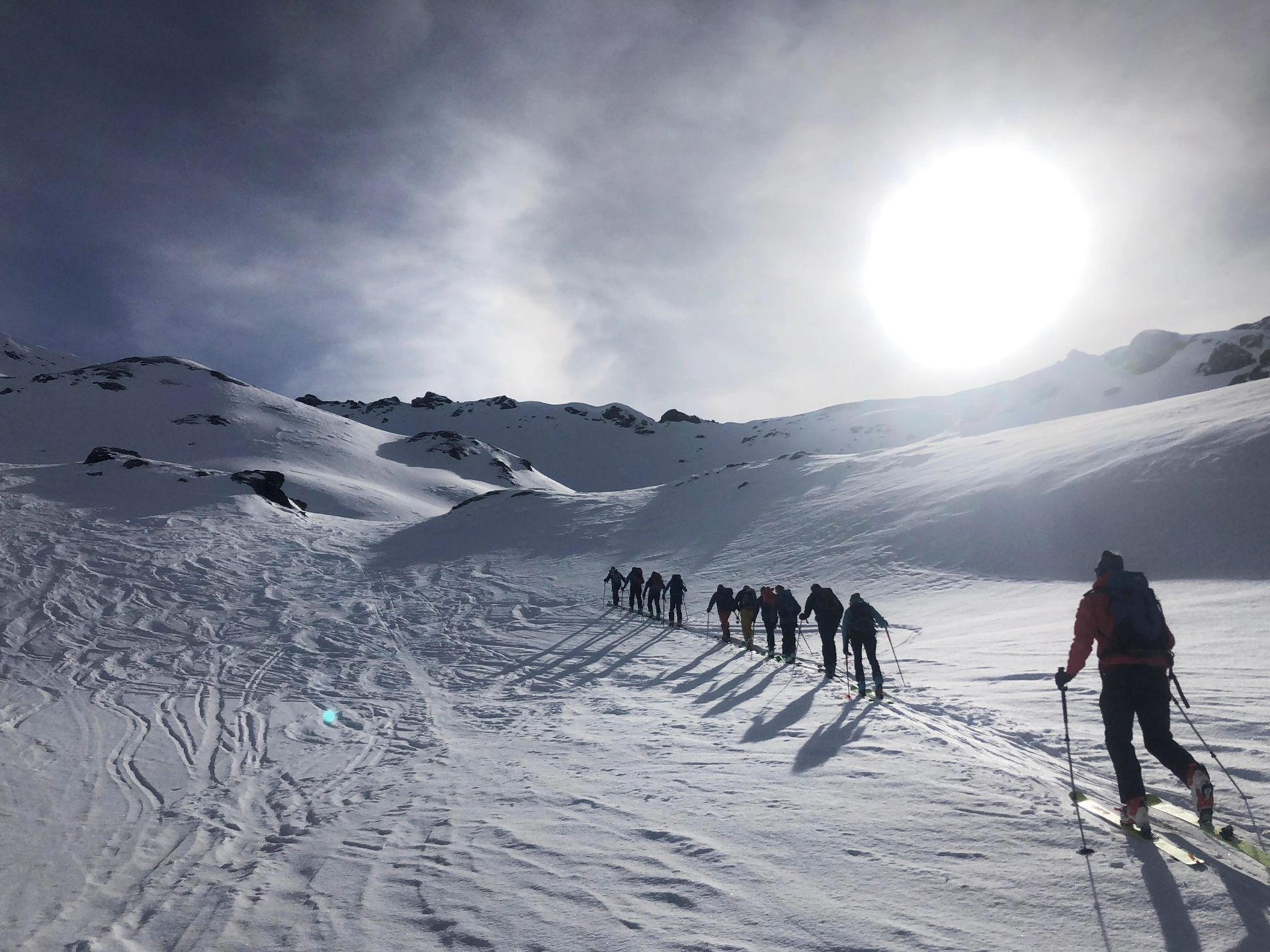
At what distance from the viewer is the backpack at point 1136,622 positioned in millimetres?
4348

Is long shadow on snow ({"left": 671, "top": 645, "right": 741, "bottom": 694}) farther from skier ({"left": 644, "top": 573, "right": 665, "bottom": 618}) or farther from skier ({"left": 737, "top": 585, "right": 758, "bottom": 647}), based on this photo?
skier ({"left": 644, "top": 573, "right": 665, "bottom": 618})

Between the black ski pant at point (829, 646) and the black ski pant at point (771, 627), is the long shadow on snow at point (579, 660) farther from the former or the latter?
the black ski pant at point (829, 646)

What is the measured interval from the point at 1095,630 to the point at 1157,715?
64 centimetres

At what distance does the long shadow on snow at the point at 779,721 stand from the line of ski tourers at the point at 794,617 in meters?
0.97

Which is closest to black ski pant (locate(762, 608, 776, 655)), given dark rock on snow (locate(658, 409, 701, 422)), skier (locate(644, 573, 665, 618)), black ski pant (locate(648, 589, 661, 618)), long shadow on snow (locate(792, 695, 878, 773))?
long shadow on snow (locate(792, 695, 878, 773))

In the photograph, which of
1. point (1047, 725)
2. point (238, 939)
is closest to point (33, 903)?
point (238, 939)

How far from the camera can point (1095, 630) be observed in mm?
4648

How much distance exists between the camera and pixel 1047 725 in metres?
6.84

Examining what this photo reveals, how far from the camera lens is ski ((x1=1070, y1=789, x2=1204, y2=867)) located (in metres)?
3.83

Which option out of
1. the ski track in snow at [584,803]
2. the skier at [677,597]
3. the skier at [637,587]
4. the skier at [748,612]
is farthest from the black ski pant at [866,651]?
the skier at [637,587]

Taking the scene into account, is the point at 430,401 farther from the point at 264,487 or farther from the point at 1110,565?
the point at 1110,565

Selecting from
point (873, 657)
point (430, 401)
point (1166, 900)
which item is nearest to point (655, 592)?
point (873, 657)

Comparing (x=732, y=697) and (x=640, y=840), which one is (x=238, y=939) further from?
(x=732, y=697)

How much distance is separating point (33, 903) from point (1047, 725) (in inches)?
369
